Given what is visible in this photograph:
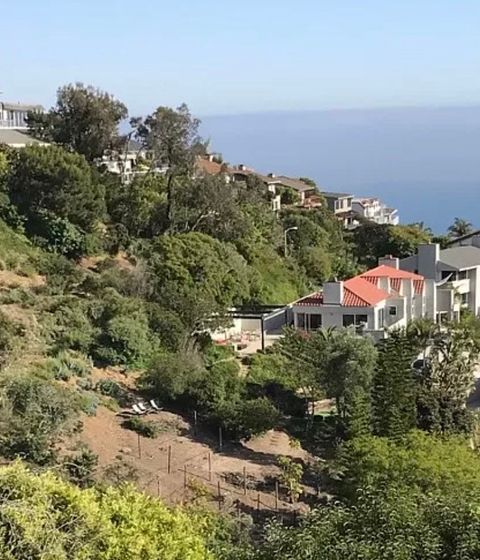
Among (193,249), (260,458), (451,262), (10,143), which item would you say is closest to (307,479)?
(260,458)

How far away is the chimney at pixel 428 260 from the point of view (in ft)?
125

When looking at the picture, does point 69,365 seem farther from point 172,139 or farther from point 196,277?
point 172,139

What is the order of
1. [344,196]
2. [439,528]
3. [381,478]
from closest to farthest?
[439,528]
[381,478]
[344,196]

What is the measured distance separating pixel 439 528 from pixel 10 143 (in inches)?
1324

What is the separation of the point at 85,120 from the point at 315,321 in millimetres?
12743

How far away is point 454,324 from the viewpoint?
1217 inches

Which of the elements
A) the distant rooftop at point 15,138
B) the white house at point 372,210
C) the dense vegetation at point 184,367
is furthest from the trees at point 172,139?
the white house at point 372,210

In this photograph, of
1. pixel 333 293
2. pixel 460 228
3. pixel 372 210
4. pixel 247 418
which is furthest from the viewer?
pixel 372 210

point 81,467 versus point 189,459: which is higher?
point 81,467

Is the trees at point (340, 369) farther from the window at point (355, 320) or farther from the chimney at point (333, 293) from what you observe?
the chimney at point (333, 293)

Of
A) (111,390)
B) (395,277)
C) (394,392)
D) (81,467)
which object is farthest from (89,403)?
(395,277)

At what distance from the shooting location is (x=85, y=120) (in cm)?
3803

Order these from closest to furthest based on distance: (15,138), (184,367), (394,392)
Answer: (394,392), (184,367), (15,138)

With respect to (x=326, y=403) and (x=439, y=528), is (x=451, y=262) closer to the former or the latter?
(x=326, y=403)
